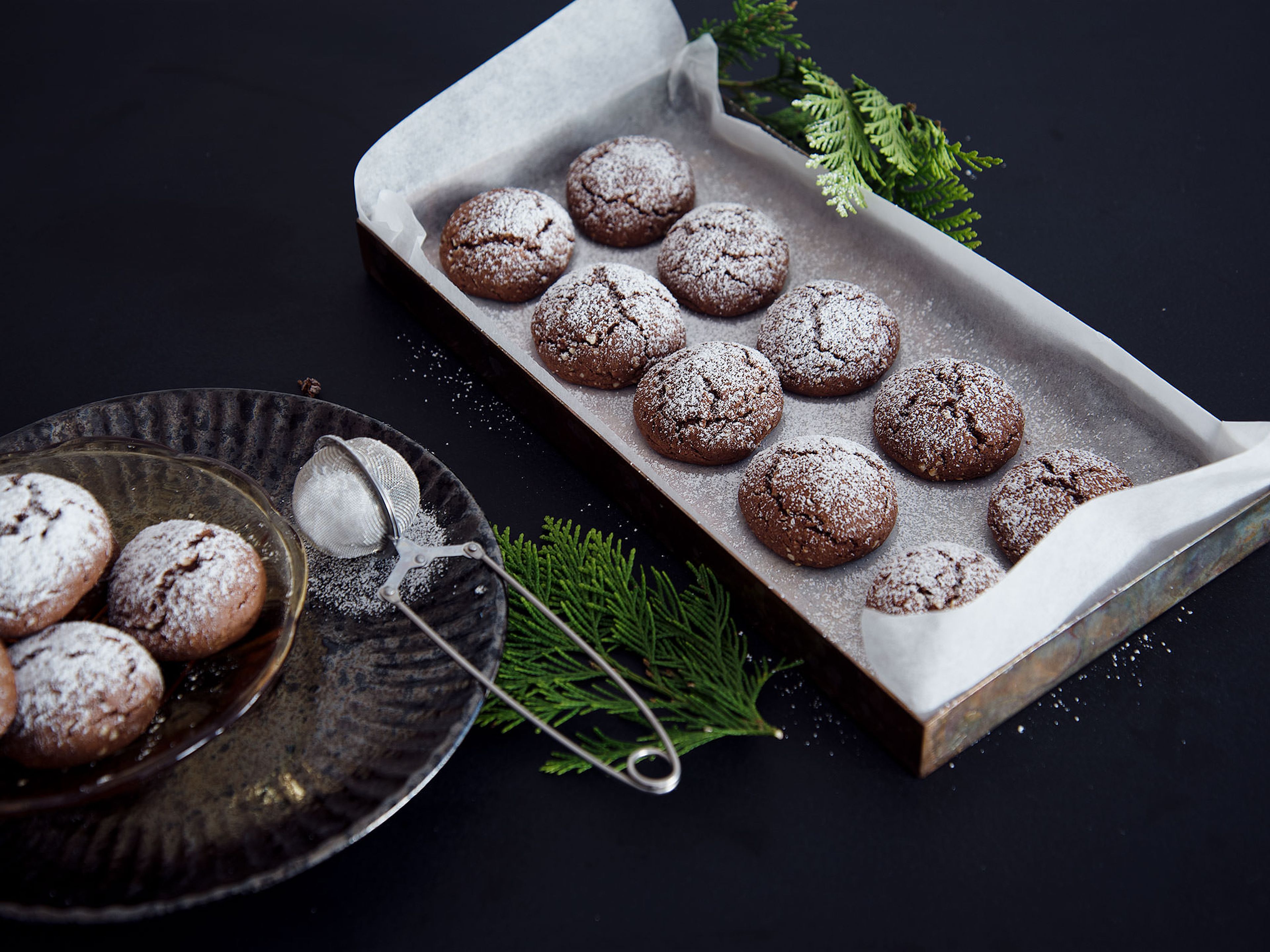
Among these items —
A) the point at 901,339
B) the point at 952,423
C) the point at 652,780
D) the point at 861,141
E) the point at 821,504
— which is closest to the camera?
the point at 652,780

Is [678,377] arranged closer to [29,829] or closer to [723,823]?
[723,823]

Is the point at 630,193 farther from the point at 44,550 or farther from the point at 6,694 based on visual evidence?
the point at 6,694

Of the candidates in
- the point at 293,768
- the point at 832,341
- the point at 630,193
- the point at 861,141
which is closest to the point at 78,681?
the point at 293,768

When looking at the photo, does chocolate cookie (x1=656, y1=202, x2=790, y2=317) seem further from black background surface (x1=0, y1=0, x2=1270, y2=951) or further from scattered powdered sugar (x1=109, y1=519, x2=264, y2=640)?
scattered powdered sugar (x1=109, y1=519, x2=264, y2=640)

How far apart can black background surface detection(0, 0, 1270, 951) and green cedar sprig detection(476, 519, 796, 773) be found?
0.05 m

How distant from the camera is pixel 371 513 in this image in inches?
70.9

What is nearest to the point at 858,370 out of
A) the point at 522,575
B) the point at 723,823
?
the point at 522,575

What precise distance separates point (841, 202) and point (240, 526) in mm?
1446

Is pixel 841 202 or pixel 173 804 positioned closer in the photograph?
pixel 173 804

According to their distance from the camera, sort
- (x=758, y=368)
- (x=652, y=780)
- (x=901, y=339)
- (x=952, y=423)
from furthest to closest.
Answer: (x=901, y=339) → (x=758, y=368) → (x=952, y=423) → (x=652, y=780)

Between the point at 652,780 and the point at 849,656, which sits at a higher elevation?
the point at 849,656

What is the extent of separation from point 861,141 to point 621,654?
1.39 metres

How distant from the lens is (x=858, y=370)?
2.26 metres

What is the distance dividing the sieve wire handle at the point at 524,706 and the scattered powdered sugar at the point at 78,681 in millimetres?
378
